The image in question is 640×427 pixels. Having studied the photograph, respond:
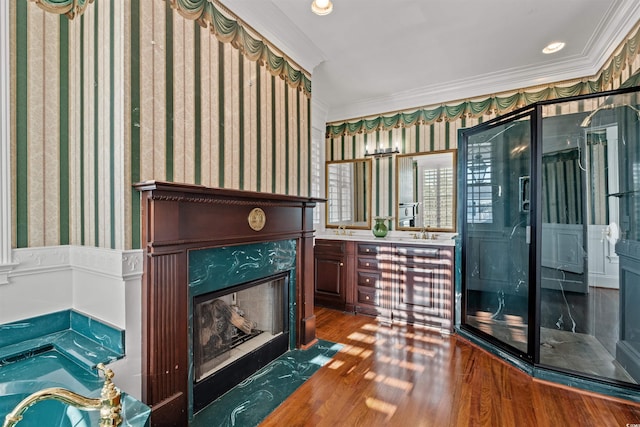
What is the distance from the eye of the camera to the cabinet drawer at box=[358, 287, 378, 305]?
12.0 feet

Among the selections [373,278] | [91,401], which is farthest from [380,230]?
[91,401]

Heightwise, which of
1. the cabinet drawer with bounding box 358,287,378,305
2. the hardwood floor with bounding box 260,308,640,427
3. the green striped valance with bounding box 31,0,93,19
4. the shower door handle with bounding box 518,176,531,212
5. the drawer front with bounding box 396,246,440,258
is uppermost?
the green striped valance with bounding box 31,0,93,19

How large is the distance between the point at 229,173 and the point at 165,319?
40.1 inches

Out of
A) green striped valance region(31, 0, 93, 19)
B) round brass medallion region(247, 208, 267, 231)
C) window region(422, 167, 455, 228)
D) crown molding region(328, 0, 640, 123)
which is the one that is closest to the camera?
green striped valance region(31, 0, 93, 19)

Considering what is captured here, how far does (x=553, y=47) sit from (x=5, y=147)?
430 centimetres

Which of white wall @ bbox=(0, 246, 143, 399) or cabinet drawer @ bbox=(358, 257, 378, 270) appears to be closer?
white wall @ bbox=(0, 246, 143, 399)

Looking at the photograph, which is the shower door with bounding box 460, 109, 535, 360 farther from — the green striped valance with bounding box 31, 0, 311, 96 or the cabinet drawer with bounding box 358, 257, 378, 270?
the green striped valance with bounding box 31, 0, 311, 96

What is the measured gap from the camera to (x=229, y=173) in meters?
2.14

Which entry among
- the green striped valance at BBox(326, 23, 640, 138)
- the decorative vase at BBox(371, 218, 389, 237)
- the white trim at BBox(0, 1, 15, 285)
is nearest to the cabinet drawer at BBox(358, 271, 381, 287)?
the decorative vase at BBox(371, 218, 389, 237)

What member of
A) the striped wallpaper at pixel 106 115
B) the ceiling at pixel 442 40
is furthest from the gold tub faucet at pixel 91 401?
the ceiling at pixel 442 40

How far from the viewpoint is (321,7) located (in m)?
2.30

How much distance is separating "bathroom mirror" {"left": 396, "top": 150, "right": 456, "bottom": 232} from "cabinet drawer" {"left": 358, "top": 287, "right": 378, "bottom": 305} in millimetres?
982

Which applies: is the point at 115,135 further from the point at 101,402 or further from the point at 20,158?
the point at 101,402

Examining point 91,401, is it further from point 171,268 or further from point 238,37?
point 238,37
